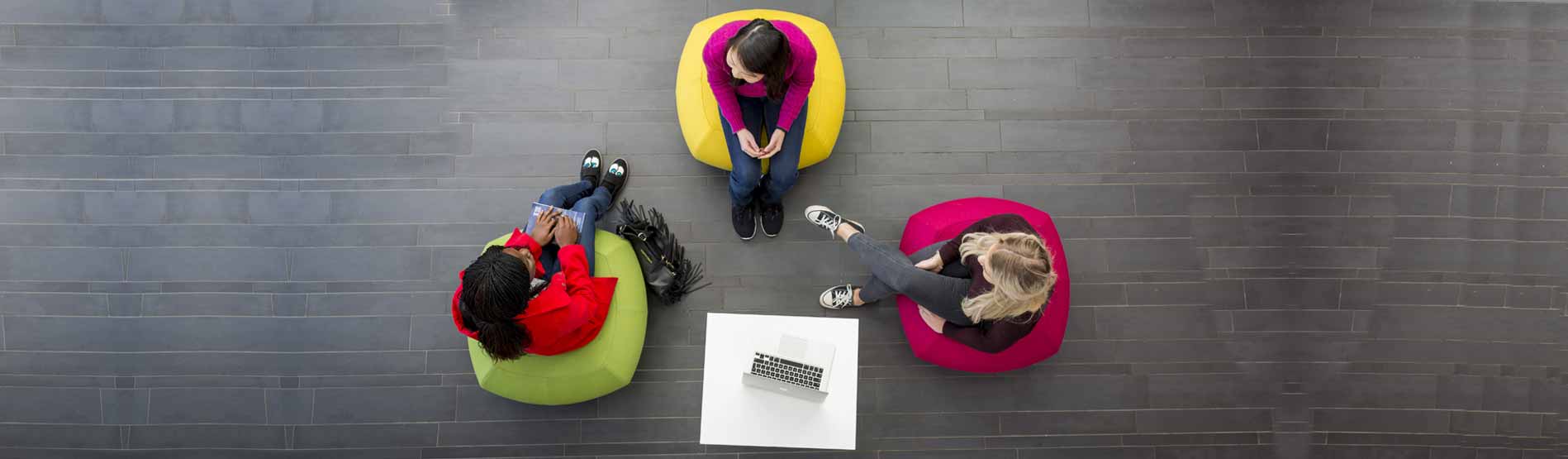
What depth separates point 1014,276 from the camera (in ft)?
7.80

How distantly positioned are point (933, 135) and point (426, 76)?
102 inches

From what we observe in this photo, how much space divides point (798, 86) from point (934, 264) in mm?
892

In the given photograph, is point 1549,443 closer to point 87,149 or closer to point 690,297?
point 690,297

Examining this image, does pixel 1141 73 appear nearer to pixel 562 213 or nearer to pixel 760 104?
pixel 760 104

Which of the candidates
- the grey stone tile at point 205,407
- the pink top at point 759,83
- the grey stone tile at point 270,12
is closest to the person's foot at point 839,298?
the pink top at point 759,83

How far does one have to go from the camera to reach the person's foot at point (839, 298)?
338cm

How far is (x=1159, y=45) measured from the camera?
12.1ft

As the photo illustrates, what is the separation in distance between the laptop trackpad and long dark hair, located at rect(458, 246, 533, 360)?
998mm

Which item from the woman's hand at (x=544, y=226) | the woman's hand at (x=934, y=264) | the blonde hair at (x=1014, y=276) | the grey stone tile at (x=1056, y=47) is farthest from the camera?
the grey stone tile at (x=1056, y=47)

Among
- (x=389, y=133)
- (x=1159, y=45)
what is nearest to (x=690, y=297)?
(x=389, y=133)

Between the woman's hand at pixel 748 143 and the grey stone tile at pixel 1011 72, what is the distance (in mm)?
Answer: 1240

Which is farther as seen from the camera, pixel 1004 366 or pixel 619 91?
pixel 619 91

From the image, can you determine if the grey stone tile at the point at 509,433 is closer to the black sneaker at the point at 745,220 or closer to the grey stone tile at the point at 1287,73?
the black sneaker at the point at 745,220

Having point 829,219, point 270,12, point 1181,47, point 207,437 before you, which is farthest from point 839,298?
point 270,12
